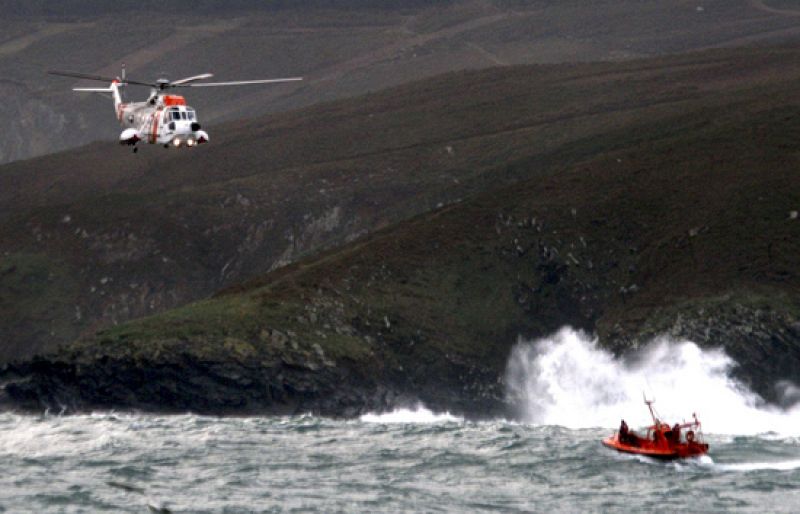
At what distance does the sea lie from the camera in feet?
249

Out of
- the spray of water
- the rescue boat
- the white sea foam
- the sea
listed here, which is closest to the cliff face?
the white sea foam

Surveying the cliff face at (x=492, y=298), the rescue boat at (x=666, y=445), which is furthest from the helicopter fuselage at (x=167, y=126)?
the rescue boat at (x=666, y=445)

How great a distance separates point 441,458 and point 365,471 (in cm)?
594

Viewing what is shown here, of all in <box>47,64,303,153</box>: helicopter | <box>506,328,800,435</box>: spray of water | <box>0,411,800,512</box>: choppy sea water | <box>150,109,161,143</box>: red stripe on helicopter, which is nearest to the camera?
<box>0,411,800,512</box>: choppy sea water

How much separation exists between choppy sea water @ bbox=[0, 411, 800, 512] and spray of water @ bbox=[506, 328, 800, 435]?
18930 mm

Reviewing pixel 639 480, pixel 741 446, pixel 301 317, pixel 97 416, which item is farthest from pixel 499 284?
pixel 639 480

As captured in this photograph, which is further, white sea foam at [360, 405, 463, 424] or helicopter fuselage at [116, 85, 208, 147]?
white sea foam at [360, 405, 463, 424]

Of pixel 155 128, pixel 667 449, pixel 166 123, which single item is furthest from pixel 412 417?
pixel 667 449

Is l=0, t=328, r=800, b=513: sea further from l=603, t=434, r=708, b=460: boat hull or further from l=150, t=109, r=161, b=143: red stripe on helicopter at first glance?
l=150, t=109, r=161, b=143: red stripe on helicopter

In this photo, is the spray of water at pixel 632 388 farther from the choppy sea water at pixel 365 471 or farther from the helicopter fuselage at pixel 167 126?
the helicopter fuselage at pixel 167 126

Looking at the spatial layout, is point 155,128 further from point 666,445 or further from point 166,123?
point 666,445

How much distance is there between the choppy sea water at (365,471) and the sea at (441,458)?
109 millimetres

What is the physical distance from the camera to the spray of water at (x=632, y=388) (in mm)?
123188

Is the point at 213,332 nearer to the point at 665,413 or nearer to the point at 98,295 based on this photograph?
the point at 665,413
